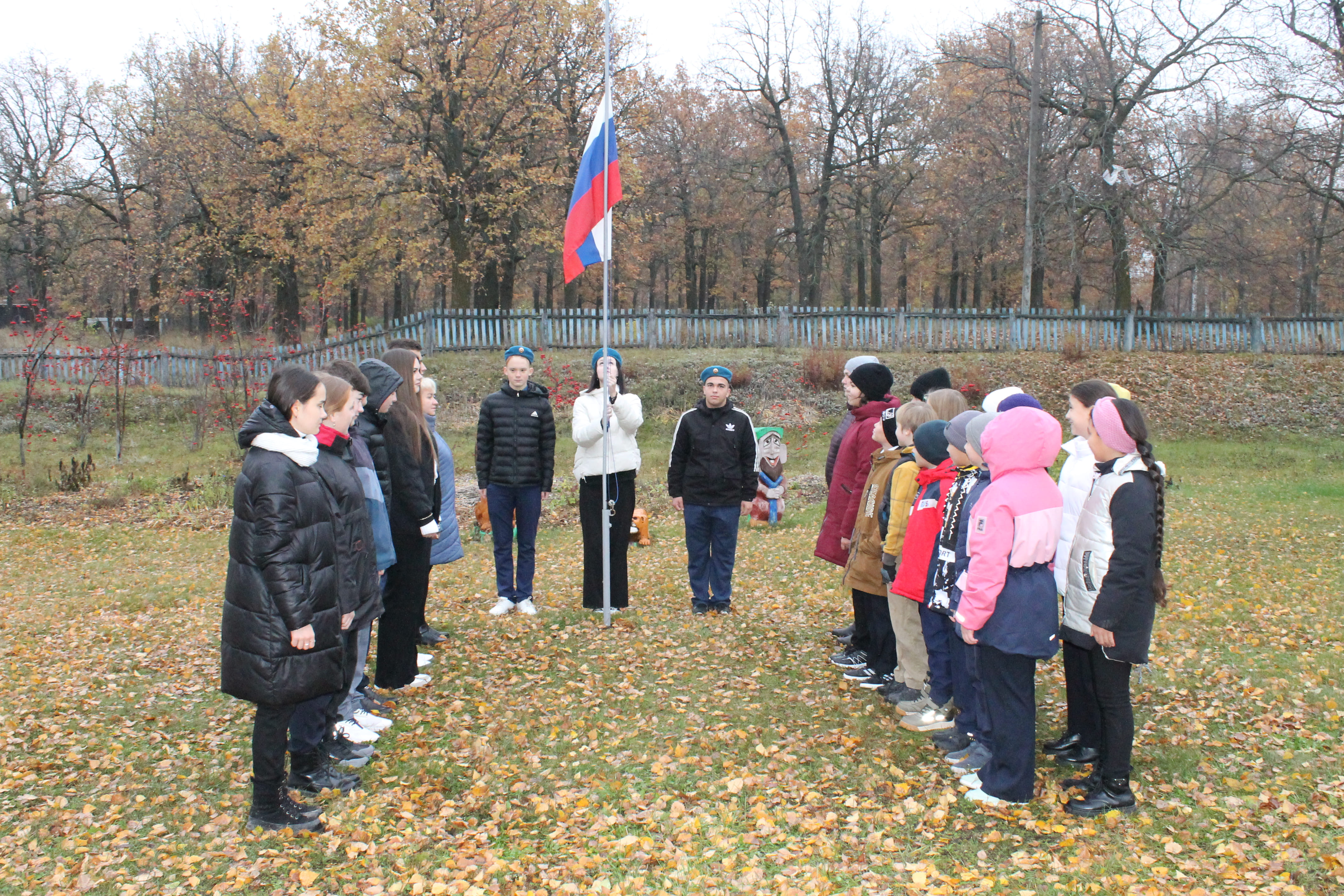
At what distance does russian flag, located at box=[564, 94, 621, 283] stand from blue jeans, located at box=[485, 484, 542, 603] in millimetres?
1651

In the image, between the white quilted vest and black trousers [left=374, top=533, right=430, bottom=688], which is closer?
the white quilted vest

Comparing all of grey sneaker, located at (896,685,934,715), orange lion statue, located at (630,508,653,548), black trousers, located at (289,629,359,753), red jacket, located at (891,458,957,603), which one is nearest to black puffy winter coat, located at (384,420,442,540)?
black trousers, located at (289,629,359,753)

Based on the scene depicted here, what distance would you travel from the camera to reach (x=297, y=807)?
3826 millimetres

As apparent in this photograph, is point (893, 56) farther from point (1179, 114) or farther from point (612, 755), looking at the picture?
point (612, 755)

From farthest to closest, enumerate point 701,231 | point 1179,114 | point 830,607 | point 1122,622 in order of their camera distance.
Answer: point 701,231 → point 1179,114 → point 830,607 → point 1122,622

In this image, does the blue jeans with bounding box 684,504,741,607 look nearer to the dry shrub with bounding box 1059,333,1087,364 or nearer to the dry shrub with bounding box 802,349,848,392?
the dry shrub with bounding box 802,349,848,392

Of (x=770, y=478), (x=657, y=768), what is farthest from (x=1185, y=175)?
(x=657, y=768)

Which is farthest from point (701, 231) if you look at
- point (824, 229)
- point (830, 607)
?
point (830, 607)

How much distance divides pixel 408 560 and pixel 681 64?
37.8 metres

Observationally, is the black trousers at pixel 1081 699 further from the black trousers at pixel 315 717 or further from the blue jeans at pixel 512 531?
the blue jeans at pixel 512 531

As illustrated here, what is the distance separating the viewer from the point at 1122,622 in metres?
3.66

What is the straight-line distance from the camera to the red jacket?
179 inches

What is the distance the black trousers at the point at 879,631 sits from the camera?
548cm

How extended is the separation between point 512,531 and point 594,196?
103 inches
